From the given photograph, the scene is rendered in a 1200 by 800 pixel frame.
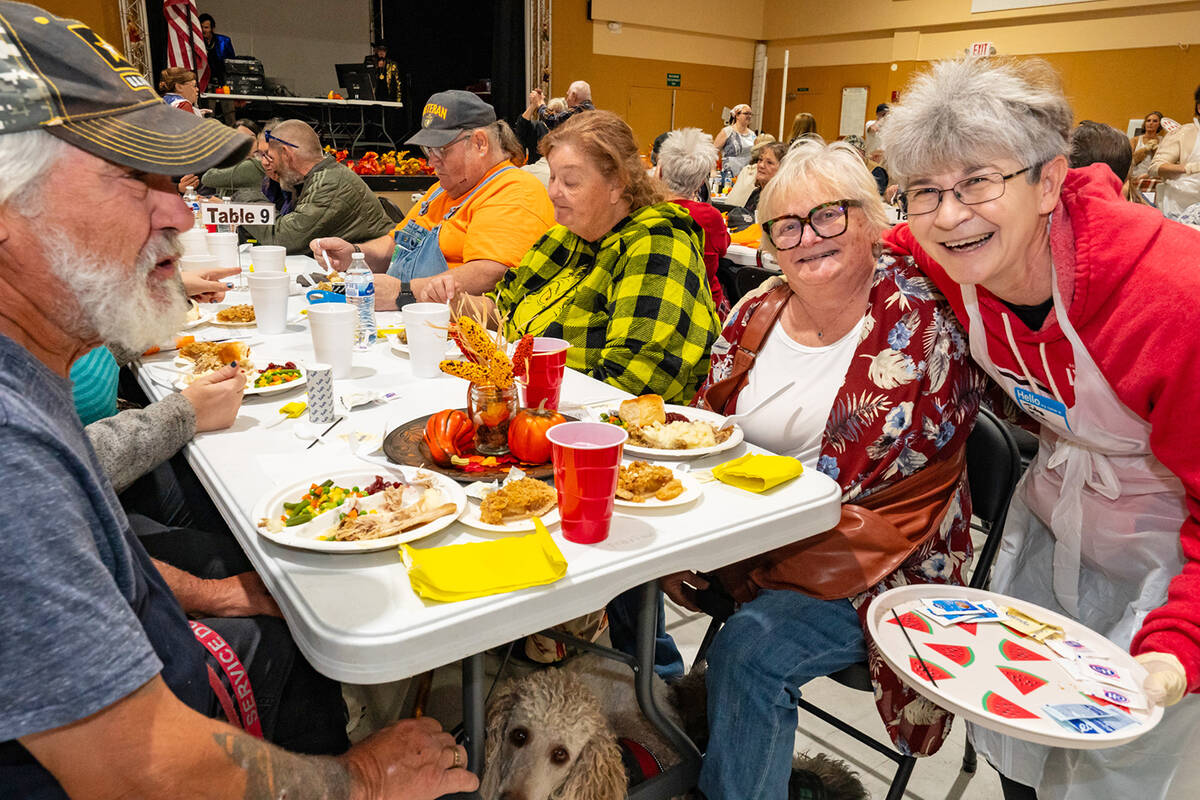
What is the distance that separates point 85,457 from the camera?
0.89 meters

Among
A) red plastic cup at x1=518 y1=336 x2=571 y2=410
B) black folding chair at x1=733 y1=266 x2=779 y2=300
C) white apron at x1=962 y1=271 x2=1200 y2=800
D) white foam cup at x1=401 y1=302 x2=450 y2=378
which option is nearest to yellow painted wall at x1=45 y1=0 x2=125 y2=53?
black folding chair at x1=733 y1=266 x2=779 y2=300

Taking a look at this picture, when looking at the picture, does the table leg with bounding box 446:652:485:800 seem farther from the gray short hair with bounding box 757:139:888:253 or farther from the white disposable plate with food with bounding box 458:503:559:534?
the gray short hair with bounding box 757:139:888:253

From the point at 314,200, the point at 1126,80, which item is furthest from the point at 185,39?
the point at 1126,80

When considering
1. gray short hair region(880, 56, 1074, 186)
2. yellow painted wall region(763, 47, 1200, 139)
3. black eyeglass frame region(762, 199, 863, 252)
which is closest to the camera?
gray short hair region(880, 56, 1074, 186)

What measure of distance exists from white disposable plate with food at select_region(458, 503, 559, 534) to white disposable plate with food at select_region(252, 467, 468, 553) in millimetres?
16

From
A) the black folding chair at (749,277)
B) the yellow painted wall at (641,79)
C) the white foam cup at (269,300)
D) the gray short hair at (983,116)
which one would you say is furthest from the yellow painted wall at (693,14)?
the gray short hair at (983,116)

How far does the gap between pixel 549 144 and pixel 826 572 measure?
1644 mm

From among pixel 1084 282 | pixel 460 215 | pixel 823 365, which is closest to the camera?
pixel 1084 282

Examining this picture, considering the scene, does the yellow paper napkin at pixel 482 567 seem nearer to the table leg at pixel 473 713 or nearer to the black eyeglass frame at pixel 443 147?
the table leg at pixel 473 713

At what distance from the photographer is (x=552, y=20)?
12.8 meters

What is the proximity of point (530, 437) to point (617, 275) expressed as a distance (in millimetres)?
1050

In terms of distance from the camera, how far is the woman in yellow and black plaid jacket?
2.14 metres

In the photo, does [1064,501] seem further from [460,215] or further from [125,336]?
[460,215]

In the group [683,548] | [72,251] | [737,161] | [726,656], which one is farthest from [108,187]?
[737,161]
